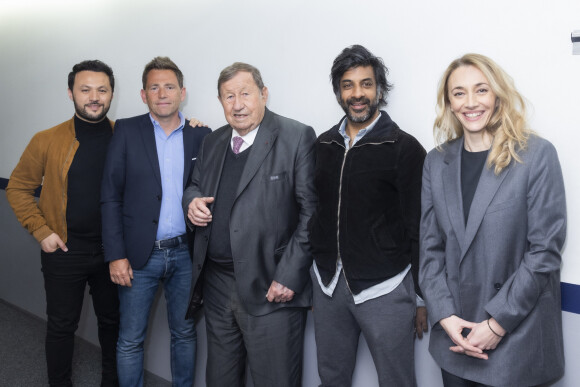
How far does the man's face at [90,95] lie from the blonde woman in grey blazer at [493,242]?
66.5 inches

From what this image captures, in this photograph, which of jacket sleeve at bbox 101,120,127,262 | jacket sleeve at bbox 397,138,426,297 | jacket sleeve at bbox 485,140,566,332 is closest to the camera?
jacket sleeve at bbox 485,140,566,332

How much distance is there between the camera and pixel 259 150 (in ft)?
6.25

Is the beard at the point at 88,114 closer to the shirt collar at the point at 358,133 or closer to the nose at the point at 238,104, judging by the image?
the nose at the point at 238,104

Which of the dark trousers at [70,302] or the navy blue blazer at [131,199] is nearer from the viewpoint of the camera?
the navy blue blazer at [131,199]

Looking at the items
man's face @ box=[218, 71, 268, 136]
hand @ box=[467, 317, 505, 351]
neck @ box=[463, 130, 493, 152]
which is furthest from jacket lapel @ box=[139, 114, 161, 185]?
hand @ box=[467, 317, 505, 351]

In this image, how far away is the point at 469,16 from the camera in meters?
1.67

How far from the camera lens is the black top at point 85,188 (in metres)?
2.35

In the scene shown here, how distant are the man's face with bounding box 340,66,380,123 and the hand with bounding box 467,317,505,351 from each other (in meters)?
0.82

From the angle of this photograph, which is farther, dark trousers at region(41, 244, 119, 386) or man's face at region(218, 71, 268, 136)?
dark trousers at region(41, 244, 119, 386)

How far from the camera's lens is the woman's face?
144 centimetres

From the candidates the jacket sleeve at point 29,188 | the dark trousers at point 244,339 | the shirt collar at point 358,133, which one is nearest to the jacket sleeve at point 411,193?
the shirt collar at point 358,133

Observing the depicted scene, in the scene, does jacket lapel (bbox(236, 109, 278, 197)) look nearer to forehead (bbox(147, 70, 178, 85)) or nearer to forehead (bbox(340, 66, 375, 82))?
forehead (bbox(340, 66, 375, 82))

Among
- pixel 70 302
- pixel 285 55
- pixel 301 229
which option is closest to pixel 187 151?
pixel 285 55

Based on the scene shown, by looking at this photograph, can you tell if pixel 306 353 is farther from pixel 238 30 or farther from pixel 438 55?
pixel 238 30
